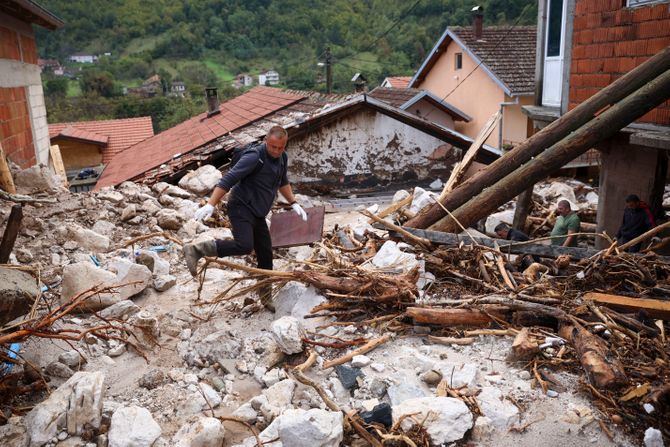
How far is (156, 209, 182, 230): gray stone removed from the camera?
7.15 metres

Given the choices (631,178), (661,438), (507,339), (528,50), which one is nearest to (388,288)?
(507,339)

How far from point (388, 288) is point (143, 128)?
21.6 m

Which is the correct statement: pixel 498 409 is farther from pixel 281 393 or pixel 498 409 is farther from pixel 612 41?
pixel 612 41

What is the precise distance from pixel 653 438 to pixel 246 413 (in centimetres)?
225

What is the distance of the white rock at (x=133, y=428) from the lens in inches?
109

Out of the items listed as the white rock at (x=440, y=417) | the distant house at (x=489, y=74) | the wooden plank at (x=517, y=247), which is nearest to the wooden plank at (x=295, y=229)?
the wooden plank at (x=517, y=247)

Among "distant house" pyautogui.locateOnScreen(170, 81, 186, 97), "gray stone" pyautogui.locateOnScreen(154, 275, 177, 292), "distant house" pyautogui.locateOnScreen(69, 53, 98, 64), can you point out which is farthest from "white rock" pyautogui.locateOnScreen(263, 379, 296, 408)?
"distant house" pyautogui.locateOnScreen(69, 53, 98, 64)

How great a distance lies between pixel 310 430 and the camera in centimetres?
272

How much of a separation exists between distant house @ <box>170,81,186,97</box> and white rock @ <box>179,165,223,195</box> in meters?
37.5

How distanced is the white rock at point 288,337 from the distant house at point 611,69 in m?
5.09

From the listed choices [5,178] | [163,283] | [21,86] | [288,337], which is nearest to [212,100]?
[21,86]

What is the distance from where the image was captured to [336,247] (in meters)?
5.97

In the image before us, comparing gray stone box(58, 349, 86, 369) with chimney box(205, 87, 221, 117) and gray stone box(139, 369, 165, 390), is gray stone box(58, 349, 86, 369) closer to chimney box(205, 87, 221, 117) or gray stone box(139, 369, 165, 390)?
gray stone box(139, 369, 165, 390)

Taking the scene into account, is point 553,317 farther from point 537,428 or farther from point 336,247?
point 336,247
